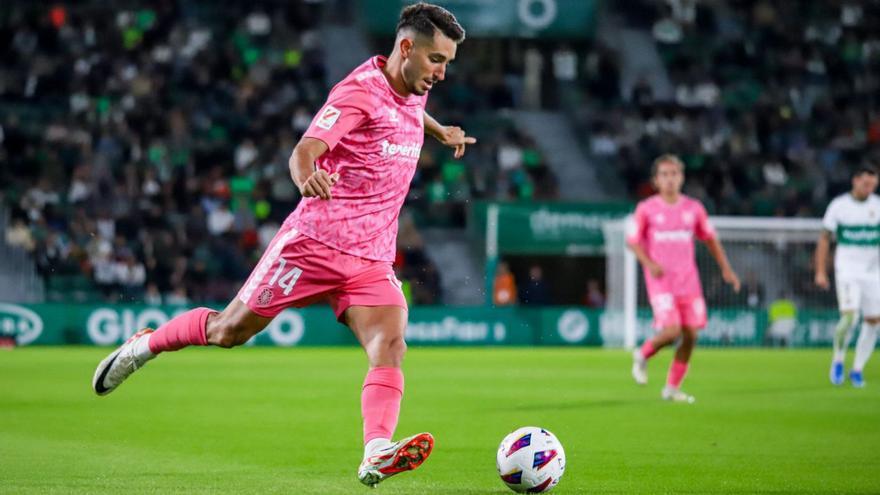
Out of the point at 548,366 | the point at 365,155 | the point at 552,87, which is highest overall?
the point at 552,87

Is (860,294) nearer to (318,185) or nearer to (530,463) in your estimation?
(530,463)

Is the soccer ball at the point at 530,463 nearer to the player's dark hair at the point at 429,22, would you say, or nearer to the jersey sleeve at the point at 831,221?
the player's dark hair at the point at 429,22

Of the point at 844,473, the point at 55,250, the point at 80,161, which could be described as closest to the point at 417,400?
the point at 844,473

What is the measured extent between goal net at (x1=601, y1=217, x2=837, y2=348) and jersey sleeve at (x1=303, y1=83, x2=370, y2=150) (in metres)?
18.4

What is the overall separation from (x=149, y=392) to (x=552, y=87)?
21.8 meters

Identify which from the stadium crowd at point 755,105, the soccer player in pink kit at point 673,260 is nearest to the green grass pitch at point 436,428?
the soccer player in pink kit at point 673,260

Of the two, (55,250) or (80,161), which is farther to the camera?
(80,161)

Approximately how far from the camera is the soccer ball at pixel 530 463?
6543mm

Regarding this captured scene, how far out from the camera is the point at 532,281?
2623cm

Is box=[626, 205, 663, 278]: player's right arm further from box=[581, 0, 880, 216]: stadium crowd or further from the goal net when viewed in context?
box=[581, 0, 880, 216]: stadium crowd

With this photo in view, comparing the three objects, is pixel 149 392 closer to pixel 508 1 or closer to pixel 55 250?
pixel 55 250

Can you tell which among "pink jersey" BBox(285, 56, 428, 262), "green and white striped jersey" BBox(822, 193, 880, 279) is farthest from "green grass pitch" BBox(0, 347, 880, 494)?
"green and white striped jersey" BBox(822, 193, 880, 279)

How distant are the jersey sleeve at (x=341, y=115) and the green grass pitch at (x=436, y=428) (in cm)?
176

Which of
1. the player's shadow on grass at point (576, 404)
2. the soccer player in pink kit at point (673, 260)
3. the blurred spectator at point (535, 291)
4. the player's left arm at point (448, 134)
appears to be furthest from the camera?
the blurred spectator at point (535, 291)
